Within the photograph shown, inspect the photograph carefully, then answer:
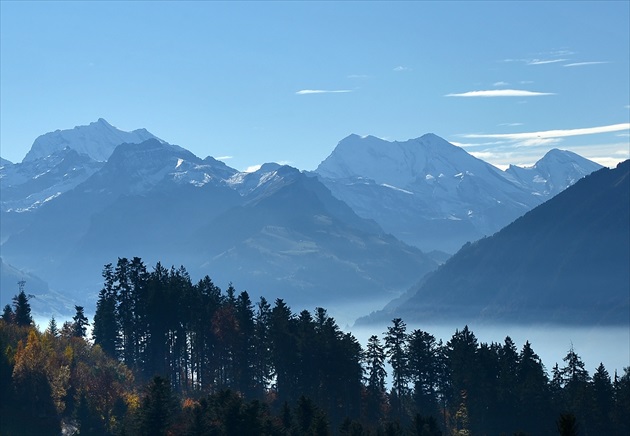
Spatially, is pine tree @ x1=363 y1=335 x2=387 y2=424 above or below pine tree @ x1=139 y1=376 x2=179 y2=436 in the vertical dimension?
above

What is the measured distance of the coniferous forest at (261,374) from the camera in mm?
131875

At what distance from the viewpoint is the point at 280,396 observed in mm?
152250

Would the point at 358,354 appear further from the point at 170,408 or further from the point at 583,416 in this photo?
the point at 170,408

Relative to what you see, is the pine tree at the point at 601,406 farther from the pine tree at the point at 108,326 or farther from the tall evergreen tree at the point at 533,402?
the pine tree at the point at 108,326

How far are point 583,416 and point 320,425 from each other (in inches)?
1755

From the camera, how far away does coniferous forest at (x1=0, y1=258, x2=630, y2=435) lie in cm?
13188

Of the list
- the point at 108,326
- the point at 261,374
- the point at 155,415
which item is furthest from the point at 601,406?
the point at 108,326

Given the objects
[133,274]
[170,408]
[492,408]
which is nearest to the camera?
[170,408]

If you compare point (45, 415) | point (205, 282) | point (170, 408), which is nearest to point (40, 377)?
point (45, 415)

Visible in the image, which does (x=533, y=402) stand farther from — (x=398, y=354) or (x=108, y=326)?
(x=108, y=326)

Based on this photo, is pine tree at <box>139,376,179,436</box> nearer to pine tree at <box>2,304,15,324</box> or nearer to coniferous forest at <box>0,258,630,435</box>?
coniferous forest at <box>0,258,630,435</box>

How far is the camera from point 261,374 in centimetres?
15938

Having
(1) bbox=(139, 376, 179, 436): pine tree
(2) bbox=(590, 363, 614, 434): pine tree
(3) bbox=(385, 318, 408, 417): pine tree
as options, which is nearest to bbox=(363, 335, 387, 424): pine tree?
(3) bbox=(385, 318, 408, 417): pine tree

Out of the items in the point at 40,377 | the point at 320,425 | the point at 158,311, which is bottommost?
the point at 320,425
